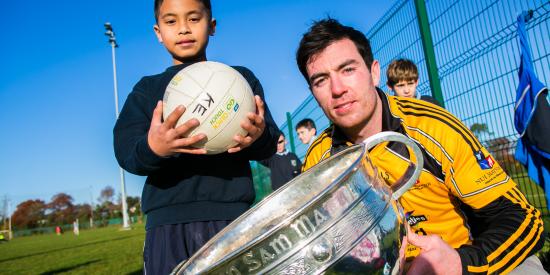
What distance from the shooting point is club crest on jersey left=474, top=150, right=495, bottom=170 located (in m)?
1.77

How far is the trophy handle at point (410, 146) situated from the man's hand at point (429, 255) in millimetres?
109

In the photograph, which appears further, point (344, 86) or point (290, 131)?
point (290, 131)

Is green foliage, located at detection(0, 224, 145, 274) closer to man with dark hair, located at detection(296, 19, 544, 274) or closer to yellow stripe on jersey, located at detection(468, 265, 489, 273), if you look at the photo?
man with dark hair, located at detection(296, 19, 544, 274)

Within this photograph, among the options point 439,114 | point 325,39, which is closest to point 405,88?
point 325,39

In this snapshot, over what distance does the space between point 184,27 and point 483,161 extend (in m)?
1.64

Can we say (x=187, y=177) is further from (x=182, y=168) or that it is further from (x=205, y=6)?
(x=205, y=6)

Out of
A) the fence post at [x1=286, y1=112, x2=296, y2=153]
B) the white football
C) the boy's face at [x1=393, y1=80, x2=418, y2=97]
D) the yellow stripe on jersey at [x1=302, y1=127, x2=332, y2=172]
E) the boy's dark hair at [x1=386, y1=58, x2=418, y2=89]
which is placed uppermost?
the fence post at [x1=286, y1=112, x2=296, y2=153]

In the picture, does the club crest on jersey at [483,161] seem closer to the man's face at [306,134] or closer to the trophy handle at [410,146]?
the trophy handle at [410,146]

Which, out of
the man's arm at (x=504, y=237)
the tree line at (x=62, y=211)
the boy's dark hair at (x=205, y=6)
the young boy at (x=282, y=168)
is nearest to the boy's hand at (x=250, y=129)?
the boy's dark hair at (x=205, y=6)

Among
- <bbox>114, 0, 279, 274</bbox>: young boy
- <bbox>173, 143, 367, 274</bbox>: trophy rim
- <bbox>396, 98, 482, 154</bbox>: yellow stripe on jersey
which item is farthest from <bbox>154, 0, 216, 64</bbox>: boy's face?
<bbox>173, 143, 367, 274</bbox>: trophy rim

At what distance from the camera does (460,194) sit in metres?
1.79

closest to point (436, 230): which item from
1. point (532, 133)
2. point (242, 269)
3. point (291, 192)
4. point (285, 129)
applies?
point (291, 192)

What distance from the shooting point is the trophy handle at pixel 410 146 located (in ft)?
3.43

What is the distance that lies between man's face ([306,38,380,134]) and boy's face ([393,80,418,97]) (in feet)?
9.45
